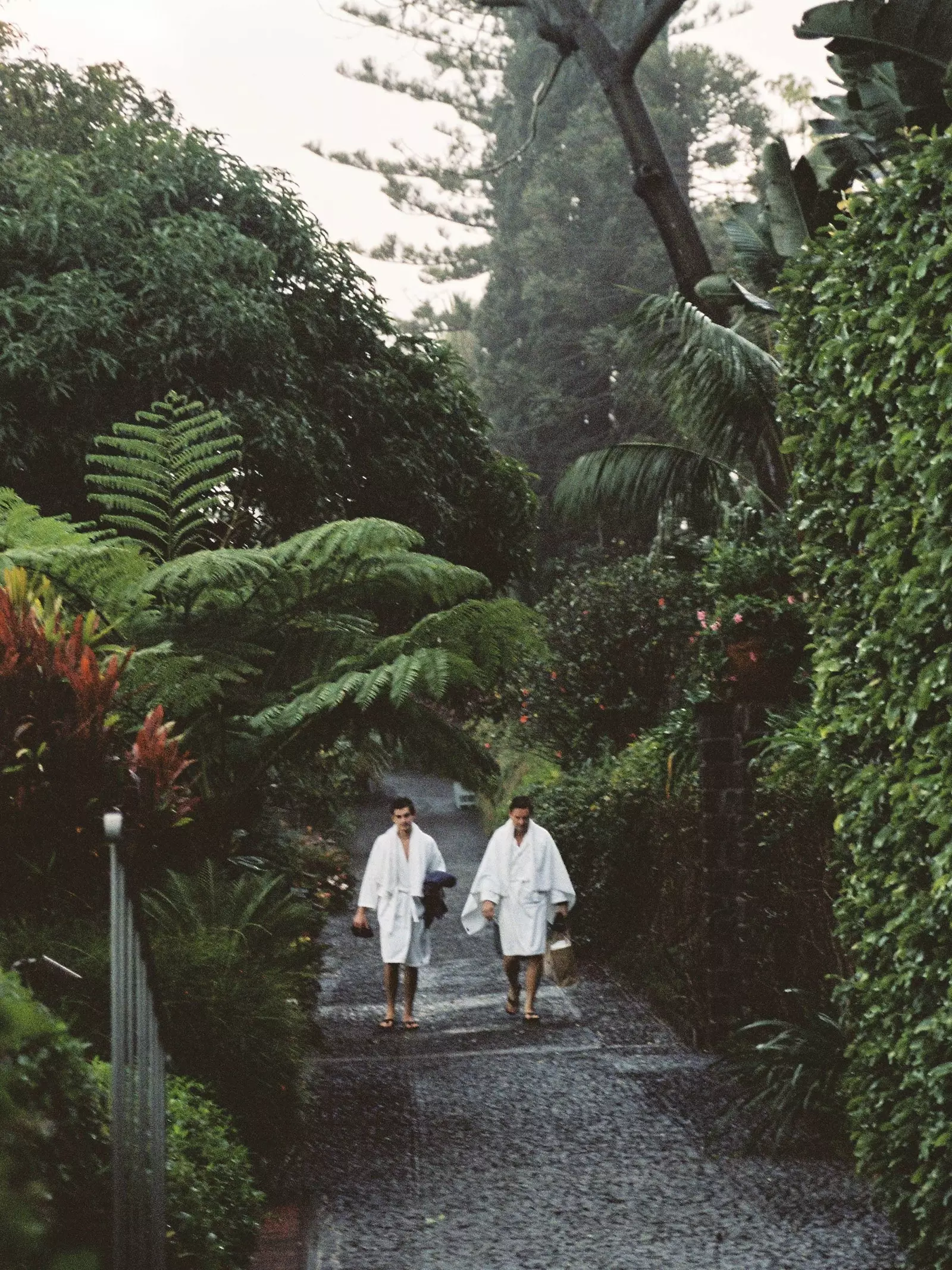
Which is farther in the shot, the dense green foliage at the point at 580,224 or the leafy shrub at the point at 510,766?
the dense green foliage at the point at 580,224

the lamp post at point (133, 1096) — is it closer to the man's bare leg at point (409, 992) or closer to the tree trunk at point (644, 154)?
the man's bare leg at point (409, 992)

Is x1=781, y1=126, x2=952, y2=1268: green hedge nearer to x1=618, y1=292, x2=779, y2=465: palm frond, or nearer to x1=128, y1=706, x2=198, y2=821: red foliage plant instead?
x1=128, y1=706, x2=198, y2=821: red foliage plant

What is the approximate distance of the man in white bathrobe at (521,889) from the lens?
12.0 metres

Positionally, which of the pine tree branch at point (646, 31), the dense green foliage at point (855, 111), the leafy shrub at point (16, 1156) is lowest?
the leafy shrub at point (16, 1156)

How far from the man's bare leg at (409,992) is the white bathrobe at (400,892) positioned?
0.06 m

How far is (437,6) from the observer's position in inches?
1174

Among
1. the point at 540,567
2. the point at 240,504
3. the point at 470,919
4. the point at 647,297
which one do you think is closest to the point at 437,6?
the point at 540,567

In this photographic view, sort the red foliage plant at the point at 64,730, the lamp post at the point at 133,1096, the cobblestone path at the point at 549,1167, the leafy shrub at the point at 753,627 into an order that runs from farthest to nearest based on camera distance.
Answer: the leafy shrub at the point at 753,627 → the red foliage plant at the point at 64,730 → the cobblestone path at the point at 549,1167 → the lamp post at the point at 133,1096

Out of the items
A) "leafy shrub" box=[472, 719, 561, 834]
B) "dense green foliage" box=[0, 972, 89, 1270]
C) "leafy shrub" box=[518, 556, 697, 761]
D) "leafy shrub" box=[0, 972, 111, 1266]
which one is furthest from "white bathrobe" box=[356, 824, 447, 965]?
"dense green foliage" box=[0, 972, 89, 1270]

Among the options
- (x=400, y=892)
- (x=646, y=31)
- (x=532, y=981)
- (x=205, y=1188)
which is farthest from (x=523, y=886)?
(x=646, y=31)

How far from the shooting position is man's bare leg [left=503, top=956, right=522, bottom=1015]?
11766mm

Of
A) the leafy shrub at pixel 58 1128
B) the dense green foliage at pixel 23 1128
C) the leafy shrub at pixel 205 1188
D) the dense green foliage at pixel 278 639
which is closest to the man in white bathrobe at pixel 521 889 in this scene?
the dense green foliage at pixel 278 639

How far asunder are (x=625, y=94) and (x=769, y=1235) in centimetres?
Result: 1483

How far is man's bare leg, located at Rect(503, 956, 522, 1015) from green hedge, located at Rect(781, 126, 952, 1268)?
5.71 meters
